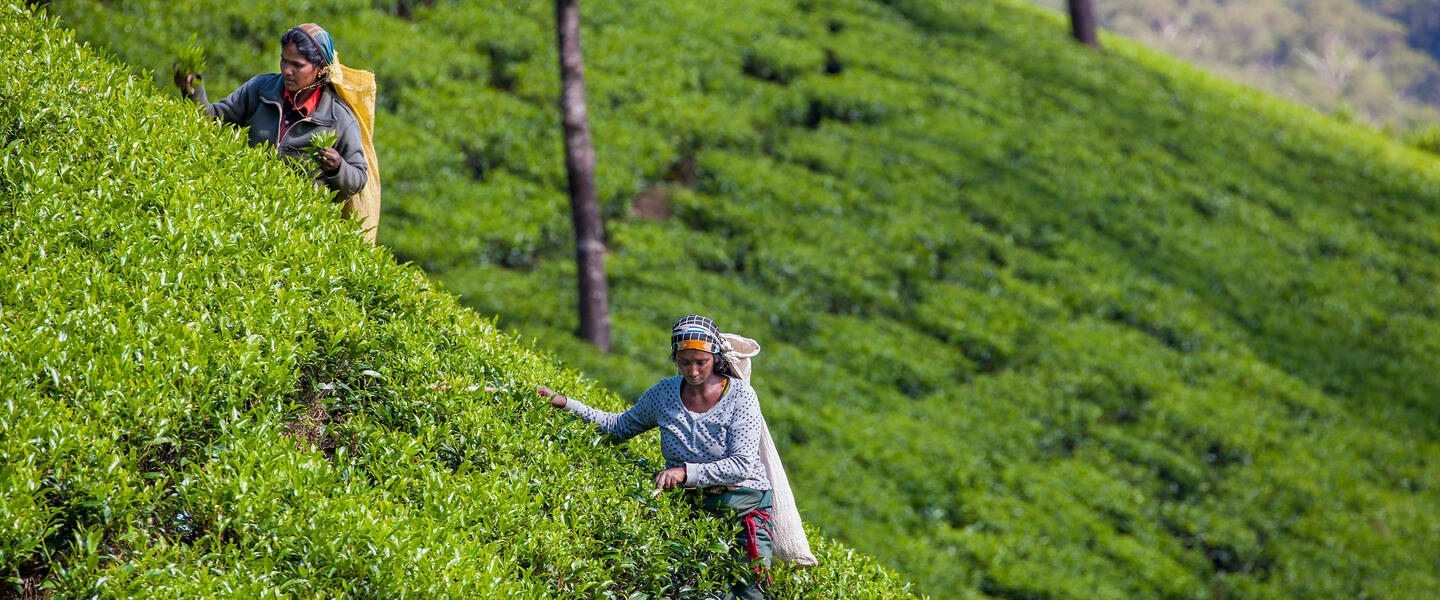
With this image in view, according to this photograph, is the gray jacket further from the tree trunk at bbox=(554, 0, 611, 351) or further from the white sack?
the tree trunk at bbox=(554, 0, 611, 351)

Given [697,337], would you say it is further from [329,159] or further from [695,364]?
[329,159]

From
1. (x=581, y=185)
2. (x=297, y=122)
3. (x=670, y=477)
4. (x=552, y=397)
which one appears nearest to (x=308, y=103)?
(x=297, y=122)

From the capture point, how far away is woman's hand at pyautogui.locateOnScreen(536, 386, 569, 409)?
485cm

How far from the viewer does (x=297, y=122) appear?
5.27m

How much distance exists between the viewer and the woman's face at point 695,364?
432 cm

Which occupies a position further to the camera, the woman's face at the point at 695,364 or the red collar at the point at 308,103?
the red collar at the point at 308,103

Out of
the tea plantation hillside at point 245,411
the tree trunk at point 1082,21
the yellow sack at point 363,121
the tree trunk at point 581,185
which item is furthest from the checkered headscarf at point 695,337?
the tree trunk at point 1082,21

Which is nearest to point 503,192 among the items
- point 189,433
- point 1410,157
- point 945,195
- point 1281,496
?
point 945,195

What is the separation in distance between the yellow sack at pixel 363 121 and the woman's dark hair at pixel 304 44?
0.09 meters

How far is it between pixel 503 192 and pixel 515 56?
2.96 metres

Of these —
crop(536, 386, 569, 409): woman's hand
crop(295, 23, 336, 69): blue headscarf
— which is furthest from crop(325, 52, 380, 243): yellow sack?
crop(536, 386, 569, 409): woman's hand

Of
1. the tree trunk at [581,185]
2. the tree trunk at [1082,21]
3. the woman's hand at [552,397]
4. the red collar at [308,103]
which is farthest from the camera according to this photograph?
the tree trunk at [1082,21]

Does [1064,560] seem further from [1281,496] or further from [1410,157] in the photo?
[1410,157]

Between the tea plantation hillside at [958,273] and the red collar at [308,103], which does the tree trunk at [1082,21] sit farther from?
the red collar at [308,103]
